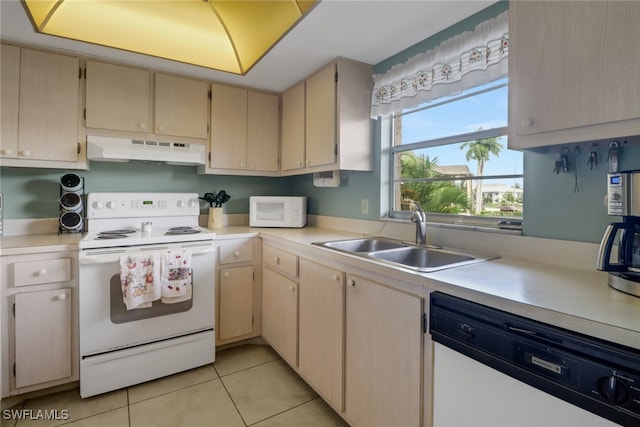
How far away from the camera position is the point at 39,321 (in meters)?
1.79

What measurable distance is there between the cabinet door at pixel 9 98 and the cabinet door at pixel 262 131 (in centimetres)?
151

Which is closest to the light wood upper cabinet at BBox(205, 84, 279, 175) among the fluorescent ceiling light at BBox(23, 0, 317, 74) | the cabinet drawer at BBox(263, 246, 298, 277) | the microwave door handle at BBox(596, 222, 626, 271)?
the fluorescent ceiling light at BBox(23, 0, 317, 74)

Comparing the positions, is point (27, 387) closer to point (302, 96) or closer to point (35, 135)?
point (35, 135)

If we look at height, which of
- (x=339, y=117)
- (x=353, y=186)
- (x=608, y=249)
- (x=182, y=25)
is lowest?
(x=608, y=249)

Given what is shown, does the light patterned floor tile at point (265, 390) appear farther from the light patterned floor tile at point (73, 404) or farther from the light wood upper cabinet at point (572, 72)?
the light wood upper cabinet at point (572, 72)

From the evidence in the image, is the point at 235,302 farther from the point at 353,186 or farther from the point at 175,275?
the point at 353,186

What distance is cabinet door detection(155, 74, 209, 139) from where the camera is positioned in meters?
2.40

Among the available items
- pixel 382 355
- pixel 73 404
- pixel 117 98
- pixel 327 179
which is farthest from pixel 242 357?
pixel 117 98

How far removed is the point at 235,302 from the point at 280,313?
1.40ft

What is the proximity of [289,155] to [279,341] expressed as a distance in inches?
59.7

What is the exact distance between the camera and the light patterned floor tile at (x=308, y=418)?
1664mm

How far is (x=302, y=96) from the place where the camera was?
99.7 inches

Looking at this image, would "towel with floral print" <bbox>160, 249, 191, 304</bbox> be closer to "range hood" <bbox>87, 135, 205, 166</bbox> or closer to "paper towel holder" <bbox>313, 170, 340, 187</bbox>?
"range hood" <bbox>87, 135, 205, 166</bbox>

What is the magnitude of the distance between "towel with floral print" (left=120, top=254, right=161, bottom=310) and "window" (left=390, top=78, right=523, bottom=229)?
161cm
